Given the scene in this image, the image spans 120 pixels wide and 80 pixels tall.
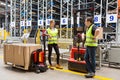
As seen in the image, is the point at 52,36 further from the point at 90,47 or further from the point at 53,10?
the point at 53,10

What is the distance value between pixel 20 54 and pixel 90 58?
7.74ft

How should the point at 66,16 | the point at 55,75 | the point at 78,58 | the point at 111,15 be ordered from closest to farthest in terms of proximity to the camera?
the point at 55,75
the point at 78,58
the point at 111,15
the point at 66,16

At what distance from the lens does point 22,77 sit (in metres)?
6.84

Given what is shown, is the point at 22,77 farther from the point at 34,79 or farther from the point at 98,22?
the point at 98,22

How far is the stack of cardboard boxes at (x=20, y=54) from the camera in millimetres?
7441

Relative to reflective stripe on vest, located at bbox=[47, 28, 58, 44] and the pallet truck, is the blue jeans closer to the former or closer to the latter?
the pallet truck

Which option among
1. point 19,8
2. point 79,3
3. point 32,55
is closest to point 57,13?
point 79,3

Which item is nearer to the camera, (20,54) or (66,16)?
(20,54)

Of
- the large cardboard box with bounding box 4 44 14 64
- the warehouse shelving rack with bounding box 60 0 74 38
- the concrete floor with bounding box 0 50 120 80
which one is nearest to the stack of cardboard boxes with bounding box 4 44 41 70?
the large cardboard box with bounding box 4 44 14 64

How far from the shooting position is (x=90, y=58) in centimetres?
675

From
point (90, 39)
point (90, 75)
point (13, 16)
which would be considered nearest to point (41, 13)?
point (13, 16)

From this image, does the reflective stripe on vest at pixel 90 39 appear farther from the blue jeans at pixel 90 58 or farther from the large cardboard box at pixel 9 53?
the large cardboard box at pixel 9 53

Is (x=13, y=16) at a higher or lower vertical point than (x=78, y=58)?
higher

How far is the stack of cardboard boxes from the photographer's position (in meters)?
7.44
